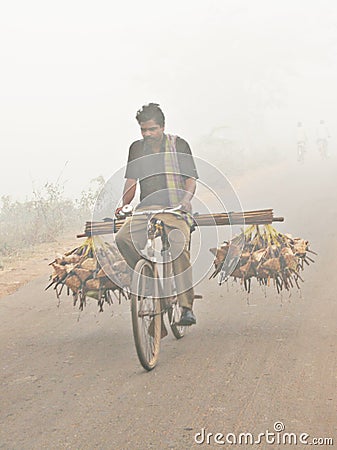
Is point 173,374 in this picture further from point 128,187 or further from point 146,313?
point 128,187

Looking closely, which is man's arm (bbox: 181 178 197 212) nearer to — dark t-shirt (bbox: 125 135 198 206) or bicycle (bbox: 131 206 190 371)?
dark t-shirt (bbox: 125 135 198 206)

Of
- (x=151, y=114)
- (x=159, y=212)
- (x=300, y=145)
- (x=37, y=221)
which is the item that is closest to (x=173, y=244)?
(x=159, y=212)

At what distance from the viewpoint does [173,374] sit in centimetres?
496


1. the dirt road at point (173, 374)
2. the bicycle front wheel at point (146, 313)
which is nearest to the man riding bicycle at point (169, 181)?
the bicycle front wheel at point (146, 313)

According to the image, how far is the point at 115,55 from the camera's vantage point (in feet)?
196

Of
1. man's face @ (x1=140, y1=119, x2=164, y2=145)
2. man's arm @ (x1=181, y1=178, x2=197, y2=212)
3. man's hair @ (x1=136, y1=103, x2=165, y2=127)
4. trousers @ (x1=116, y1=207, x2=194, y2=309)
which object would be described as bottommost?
trousers @ (x1=116, y1=207, x2=194, y2=309)

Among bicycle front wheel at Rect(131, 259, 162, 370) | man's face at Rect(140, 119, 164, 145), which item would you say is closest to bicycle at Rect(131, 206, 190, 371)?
bicycle front wheel at Rect(131, 259, 162, 370)

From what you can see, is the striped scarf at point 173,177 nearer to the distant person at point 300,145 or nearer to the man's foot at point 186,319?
the man's foot at point 186,319

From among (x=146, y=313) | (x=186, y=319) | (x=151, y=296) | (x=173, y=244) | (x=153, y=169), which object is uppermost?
(x=153, y=169)

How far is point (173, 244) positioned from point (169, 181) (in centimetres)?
55

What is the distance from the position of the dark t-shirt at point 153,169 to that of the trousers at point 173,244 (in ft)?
0.92

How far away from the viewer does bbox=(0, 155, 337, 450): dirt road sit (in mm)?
3955

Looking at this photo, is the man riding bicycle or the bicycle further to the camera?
the man riding bicycle

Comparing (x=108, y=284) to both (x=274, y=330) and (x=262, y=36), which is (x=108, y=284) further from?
(x=262, y=36)
